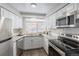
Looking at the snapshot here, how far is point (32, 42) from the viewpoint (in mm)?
2799

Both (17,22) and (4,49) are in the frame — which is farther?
(17,22)

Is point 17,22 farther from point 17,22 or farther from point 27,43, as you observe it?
point 27,43

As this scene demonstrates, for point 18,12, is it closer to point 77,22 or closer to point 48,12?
point 48,12

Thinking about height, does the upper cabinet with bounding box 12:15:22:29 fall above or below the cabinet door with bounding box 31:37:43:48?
above

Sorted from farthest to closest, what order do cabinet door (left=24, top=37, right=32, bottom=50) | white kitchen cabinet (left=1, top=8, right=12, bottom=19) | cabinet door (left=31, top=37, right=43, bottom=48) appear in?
cabinet door (left=24, top=37, right=32, bottom=50) → cabinet door (left=31, top=37, right=43, bottom=48) → white kitchen cabinet (left=1, top=8, right=12, bottom=19)

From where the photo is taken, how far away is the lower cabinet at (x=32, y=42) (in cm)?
264

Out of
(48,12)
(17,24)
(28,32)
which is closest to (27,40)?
(28,32)

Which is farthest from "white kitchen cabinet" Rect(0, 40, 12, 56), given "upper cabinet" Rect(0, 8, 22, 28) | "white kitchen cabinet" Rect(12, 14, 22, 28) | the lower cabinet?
the lower cabinet

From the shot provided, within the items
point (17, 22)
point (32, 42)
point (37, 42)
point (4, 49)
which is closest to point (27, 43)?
point (32, 42)

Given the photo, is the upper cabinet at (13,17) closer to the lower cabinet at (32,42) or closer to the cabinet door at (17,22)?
the cabinet door at (17,22)

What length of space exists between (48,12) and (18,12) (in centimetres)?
100

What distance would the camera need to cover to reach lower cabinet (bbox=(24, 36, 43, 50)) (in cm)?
264

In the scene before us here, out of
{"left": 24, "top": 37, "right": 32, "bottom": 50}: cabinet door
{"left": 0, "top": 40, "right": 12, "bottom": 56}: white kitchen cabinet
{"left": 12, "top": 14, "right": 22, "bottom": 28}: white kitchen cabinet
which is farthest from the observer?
{"left": 24, "top": 37, "right": 32, "bottom": 50}: cabinet door

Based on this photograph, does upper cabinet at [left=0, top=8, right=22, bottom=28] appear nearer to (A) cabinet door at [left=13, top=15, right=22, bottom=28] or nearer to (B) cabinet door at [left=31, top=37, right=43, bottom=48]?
(A) cabinet door at [left=13, top=15, right=22, bottom=28]
